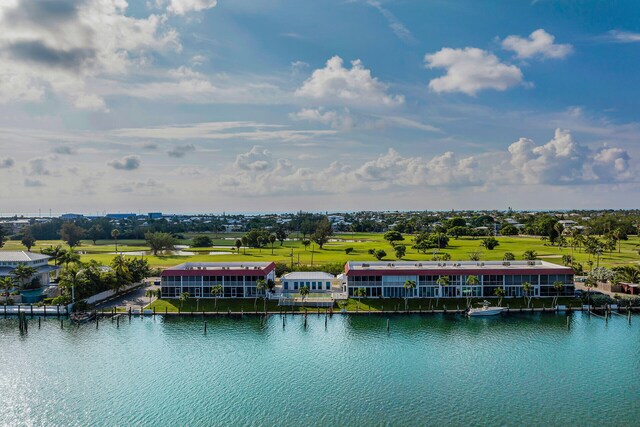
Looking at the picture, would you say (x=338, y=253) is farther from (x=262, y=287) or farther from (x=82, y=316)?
(x=82, y=316)

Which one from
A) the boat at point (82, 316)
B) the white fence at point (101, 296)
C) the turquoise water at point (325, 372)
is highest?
the white fence at point (101, 296)

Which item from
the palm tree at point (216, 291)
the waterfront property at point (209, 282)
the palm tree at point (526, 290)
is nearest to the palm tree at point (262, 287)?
the waterfront property at point (209, 282)

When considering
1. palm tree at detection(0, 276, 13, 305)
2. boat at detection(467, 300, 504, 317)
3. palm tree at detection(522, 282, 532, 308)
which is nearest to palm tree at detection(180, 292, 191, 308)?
palm tree at detection(0, 276, 13, 305)

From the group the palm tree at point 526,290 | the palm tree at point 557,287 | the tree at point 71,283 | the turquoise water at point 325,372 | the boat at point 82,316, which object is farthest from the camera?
the palm tree at point 557,287

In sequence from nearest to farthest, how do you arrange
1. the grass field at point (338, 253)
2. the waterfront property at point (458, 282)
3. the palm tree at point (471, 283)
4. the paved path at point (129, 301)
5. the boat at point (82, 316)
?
the boat at point (82, 316)
the paved path at point (129, 301)
the palm tree at point (471, 283)
the waterfront property at point (458, 282)
the grass field at point (338, 253)

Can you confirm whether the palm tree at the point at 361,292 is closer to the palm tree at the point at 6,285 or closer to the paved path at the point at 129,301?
the paved path at the point at 129,301

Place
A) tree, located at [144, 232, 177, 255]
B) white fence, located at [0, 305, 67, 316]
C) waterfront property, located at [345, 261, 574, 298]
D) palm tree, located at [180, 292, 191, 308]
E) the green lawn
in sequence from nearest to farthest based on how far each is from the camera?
1. white fence, located at [0, 305, 67, 316]
2. the green lawn
3. palm tree, located at [180, 292, 191, 308]
4. waterfront property, located at [345, 261, 574, 298]
5. tree, located at [144, 232, 177, 255]

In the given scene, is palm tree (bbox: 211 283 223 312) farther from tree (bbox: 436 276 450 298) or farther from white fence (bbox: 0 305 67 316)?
tree (bbox: 436 276 450 298)
